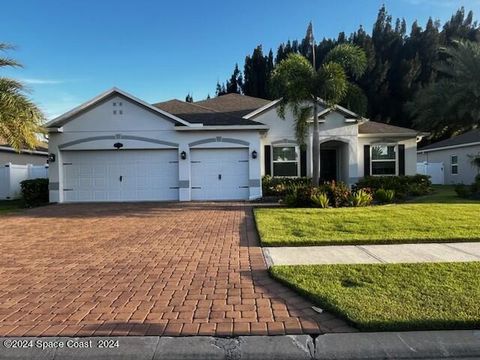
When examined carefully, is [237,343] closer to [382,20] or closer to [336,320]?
[336,320]

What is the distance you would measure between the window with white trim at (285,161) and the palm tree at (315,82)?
4.21 metres

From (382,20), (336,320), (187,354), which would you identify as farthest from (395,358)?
(382,20)

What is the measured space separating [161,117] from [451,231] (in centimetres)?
1307

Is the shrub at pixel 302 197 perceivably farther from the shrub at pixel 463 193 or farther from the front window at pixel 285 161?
the shrub at pixel 463 193

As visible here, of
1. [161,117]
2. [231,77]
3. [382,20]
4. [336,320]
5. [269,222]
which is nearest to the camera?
[336,320]

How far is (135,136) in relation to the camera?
63.1ft

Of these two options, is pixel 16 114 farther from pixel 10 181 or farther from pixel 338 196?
pixel 338 196

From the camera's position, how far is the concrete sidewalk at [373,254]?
7301mm

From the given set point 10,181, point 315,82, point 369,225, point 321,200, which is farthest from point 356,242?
point 10,181

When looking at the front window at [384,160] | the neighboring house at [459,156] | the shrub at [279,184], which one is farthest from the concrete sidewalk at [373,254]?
the neighboring house at [459,156]

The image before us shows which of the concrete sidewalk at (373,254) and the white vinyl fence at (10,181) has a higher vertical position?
the white vinyl fence at (10,181)

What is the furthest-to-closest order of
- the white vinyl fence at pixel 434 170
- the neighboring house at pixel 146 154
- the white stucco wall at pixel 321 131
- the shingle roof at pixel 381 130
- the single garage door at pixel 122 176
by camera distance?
the white vinyl fence at pixel 434 170
the shingle roof at pixel 381 130
the white stucco wall at pixel 321 131
the single garage door at pixel 122 176
the neighboring house at pixel 146 154

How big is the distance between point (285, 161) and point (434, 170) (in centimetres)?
1617

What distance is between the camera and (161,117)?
1925cm
